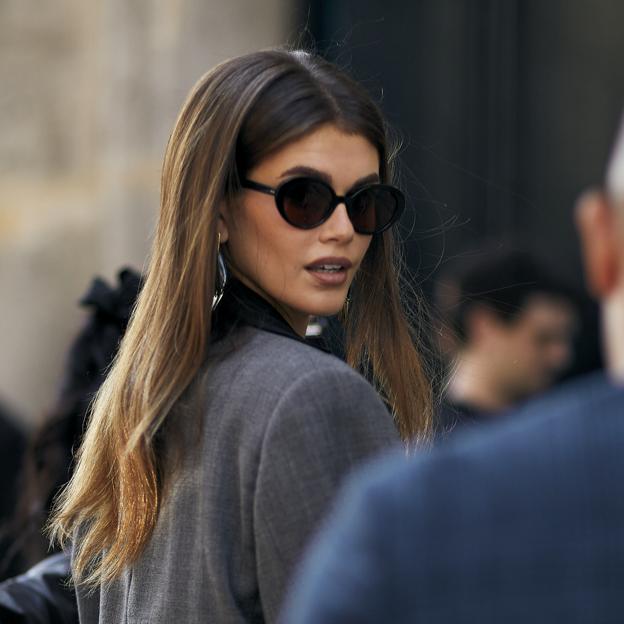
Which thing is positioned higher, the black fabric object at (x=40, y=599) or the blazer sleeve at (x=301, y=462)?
the blazer sleeve at (x=301, y=462)

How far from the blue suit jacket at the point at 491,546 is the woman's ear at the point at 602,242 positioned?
0.16 meters

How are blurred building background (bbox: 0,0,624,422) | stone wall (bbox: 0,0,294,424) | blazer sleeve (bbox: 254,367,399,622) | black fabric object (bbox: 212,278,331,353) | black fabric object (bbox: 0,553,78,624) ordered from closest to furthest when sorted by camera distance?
blazer sleeve (bbox: 254,367,399,622) < black fabric object (bbox: 212,278,331,353) < black fabric object (bbox: 0,553,78,624) < blurred building background (bbox: 0,0,624,422) < stone wall (bbox: 0,0,294,424)

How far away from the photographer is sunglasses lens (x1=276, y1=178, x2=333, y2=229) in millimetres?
2357

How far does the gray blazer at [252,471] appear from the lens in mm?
2033

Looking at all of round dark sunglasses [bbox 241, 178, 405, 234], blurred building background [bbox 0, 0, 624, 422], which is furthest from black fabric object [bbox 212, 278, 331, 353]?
blurred building background [bbox 0, 0, 624, 422]

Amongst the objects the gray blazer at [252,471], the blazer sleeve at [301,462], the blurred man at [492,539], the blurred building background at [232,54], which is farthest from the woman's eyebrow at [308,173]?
the blurred building background at [232,54]

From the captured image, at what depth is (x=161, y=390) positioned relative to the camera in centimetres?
224

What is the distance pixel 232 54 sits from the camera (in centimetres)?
687

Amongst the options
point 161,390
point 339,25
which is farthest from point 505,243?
point 161,390

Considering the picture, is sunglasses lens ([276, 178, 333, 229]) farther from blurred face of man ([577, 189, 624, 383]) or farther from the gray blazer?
blurred face of man ([577, 189, 624, 383])

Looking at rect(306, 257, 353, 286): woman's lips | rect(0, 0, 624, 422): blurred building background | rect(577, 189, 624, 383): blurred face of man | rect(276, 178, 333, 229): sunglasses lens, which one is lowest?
rect(0, 0, 624, 422): blurred building background

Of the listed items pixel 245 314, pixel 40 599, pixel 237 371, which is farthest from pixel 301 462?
pixel 40 599

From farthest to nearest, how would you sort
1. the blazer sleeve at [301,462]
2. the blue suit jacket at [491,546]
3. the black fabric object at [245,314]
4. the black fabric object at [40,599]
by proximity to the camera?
the black fabric object at [40,599] → the black fabric object at [245,314] → the blazer sleeve at [301,462] → the blue suit jacket at [491,546]

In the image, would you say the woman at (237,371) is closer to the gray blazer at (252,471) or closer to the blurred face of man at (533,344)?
the gray blazer at (252,471)
